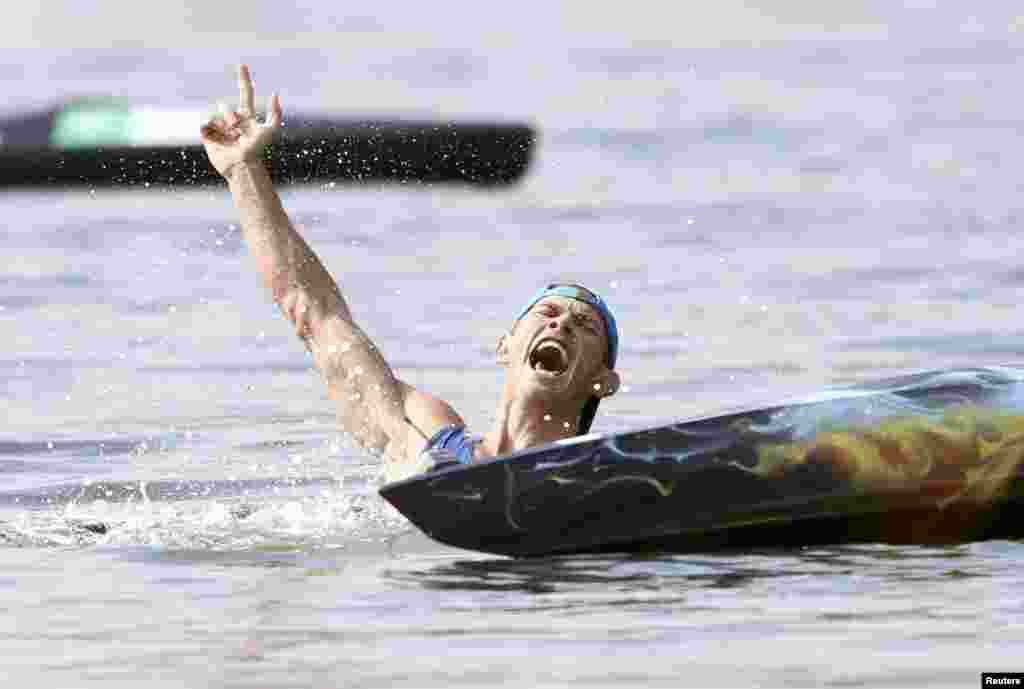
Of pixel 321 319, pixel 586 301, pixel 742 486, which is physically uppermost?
pixel 586 301

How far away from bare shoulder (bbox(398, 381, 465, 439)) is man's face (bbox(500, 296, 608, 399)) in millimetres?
410

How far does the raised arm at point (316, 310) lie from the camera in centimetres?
1153

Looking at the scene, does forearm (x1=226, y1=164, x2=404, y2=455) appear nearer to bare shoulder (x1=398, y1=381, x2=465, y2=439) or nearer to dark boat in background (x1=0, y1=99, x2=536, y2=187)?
bare shoulder (x1=398, y1=381, x2=465, y2=439)

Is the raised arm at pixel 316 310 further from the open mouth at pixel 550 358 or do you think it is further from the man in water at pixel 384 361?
the open mouth at pixel 550 358

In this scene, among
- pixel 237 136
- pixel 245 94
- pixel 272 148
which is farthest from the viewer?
pixel 272 148

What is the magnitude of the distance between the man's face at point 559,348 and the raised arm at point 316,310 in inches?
21.4

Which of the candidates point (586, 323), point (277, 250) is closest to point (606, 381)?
point (586, 323)

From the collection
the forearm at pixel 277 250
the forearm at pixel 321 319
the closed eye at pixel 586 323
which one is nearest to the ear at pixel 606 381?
the closed eye at pixel 586 323

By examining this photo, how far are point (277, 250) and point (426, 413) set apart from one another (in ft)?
2.68

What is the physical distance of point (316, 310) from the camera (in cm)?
1175

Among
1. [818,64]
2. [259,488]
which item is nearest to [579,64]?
[818,64]

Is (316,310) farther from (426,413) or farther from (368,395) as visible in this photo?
(426,413)

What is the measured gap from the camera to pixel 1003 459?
1088cm

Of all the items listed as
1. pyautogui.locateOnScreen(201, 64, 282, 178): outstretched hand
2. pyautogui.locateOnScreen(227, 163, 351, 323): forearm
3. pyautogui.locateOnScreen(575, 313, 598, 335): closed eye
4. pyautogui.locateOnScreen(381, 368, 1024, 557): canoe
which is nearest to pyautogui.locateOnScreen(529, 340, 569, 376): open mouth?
pyautogui.locateOnScreen(575, 313, 598, 335): closed eye
